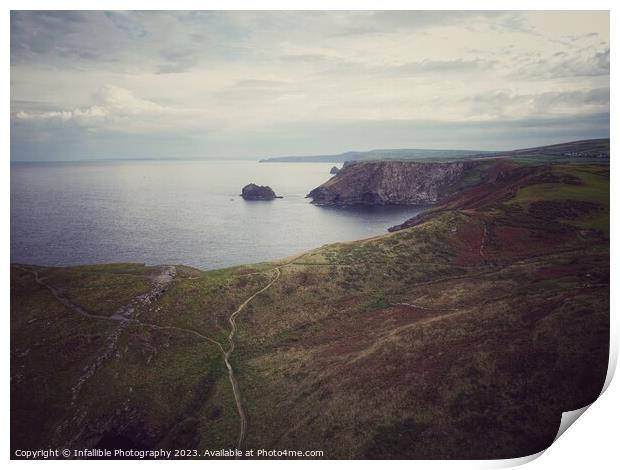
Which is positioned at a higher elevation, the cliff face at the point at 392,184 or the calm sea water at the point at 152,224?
the cliff face at the point at 392,184

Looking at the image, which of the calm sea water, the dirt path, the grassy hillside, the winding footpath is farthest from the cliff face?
the winding footpath

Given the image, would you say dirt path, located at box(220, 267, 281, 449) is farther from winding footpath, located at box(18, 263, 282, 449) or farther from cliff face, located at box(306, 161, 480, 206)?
cliff face, located at box(306, 161, 480, 206)

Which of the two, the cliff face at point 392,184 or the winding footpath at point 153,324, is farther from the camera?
the cliff face at point 392,184

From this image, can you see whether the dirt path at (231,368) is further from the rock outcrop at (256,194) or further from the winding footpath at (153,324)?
the rock outcrop at (256,194)

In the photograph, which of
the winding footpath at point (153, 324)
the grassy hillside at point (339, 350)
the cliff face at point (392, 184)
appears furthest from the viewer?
the cliff face at point (392, 184)

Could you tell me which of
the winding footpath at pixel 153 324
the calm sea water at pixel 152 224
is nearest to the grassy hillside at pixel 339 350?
the winding footpath at pixel 153 324

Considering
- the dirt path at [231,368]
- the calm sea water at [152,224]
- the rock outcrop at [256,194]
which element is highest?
the rock outcrop at [256,194]
